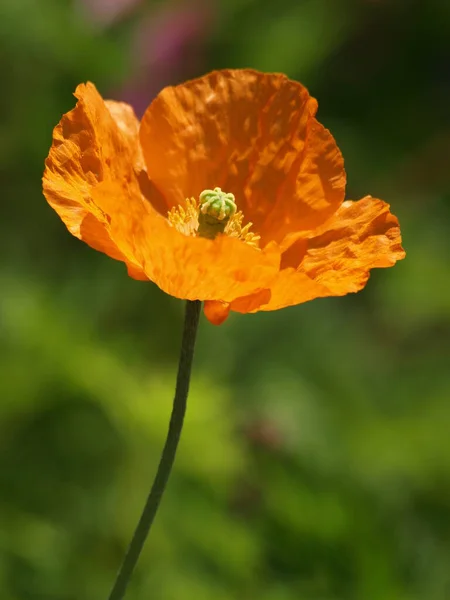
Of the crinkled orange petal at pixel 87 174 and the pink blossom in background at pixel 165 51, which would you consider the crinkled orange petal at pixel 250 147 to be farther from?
the pink blossom in background at pixel 165 51

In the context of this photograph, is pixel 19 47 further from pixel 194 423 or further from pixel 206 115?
pixel 206 115

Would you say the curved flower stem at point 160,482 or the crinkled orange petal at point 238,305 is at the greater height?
the crinkled orange petal at point 238,305

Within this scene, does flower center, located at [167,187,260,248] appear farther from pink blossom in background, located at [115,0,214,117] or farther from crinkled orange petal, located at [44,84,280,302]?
pink blossom in background, located at [115,0,214,117]

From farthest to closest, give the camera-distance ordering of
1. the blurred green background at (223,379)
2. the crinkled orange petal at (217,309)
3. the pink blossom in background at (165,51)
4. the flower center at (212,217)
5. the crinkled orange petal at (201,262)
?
the pink blossom in background at (165,51)
the blurred green background at (223,379)
the flower center at (212,217)
the crinkled orange petal at (217,309)
the crinkled orange petal at (201,262)

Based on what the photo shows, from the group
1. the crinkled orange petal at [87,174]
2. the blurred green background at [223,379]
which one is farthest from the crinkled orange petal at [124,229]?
the blurred green background at [223,379]

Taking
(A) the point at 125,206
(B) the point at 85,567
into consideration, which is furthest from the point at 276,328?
(A) the point at 125,206
